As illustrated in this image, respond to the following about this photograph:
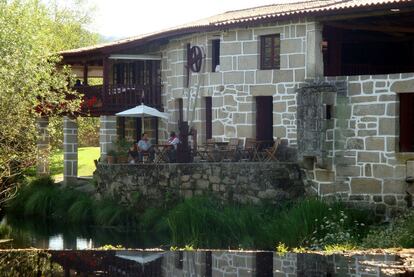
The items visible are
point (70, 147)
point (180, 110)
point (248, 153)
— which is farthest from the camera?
point (70, 147)

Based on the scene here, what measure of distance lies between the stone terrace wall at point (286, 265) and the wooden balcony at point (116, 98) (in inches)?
644

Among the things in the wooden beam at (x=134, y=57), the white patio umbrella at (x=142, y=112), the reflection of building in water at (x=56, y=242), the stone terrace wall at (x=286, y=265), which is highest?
the wooden beam at (x=134, y=57)

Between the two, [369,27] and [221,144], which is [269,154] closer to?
[221,144]

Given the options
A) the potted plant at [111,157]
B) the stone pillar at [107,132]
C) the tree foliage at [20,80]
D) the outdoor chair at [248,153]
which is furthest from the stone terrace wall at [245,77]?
the tree foliage at [20,80]

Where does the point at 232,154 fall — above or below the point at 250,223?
above

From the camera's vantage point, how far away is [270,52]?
23828 millimetres

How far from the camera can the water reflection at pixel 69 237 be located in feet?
70.9

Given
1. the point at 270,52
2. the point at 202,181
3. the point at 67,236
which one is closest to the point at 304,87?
the point at 270,52

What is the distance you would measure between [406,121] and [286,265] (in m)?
9.01

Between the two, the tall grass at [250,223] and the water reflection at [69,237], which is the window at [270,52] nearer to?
the tall grass at [250,223]

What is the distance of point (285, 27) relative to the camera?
22781 millimetres

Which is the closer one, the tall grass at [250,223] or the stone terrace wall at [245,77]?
the tall grass at [250,223]

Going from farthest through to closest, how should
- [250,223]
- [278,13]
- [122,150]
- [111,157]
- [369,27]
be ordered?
[122,150] < [111,157] < [278,13] < [369,27] < [250,223]

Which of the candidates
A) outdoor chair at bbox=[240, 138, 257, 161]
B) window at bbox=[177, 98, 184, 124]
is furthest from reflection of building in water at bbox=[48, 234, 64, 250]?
window at bbox=[177, 98, 184, 124]
